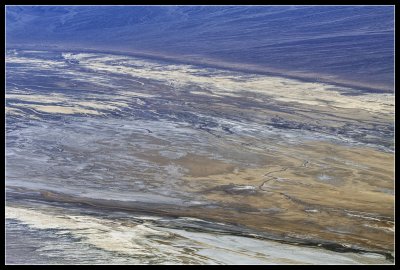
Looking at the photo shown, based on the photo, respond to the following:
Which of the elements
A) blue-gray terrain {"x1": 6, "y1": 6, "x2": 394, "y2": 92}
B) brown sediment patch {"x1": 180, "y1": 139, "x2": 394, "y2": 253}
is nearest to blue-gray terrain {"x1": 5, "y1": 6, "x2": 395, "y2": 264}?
brown sediment patch {"x1": 180, "y1": 139, "x2": 394, "y2": 253}

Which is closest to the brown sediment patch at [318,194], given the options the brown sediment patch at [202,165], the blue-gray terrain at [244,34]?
the brown sediment patch at [202,165]

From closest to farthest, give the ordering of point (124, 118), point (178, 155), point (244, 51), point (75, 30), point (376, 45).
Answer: point (178, 155) < point (124, 118) < point (376, 45) < point (244, 51) < point (75, 30)

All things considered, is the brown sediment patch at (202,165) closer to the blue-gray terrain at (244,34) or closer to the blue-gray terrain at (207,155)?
the blue-gray terrain at (207,155)

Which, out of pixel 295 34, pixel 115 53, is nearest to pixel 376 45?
pixel 295 34

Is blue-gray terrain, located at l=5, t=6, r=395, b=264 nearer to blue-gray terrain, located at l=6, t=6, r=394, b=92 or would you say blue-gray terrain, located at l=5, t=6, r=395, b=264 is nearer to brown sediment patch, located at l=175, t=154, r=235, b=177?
brown sediment patch, located at l=175, t=154, r=235, b=177

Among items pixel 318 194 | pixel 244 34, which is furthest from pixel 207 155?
pixel 244 34

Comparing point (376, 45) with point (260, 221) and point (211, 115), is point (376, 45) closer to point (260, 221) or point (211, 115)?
point (211, 115)

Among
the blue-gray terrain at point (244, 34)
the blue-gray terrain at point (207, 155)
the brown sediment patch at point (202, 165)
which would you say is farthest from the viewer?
the blue-gray terrain at point (244, 34)

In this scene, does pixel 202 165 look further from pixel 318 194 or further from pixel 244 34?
pixel 244 34
